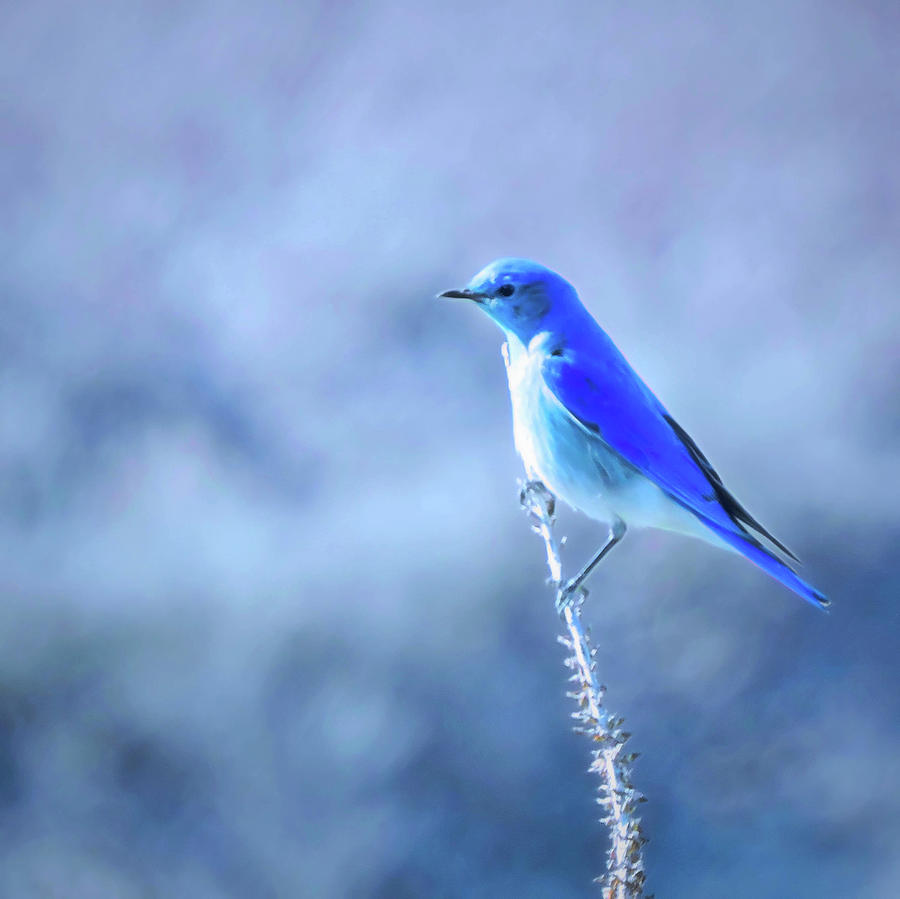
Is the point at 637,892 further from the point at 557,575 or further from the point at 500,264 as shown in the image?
the point at 500,264

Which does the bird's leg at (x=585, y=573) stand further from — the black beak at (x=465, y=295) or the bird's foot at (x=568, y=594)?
the black beak at (x=465, y=295)

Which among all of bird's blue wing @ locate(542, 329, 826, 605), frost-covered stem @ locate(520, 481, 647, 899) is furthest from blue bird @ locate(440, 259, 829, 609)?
frost-covered stem @ locate(520, 481, 647, 899)

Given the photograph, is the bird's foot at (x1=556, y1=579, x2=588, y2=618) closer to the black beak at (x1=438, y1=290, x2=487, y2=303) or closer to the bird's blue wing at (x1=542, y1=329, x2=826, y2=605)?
the bird's blue wing at (x1=542, y1=329, x2=826, y2=605)

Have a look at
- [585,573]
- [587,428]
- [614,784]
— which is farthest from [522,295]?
[614,784]

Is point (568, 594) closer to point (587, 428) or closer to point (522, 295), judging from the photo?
point (587, 428)

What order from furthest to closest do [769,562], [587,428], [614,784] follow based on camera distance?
[587,428], [769,562], [614,784]

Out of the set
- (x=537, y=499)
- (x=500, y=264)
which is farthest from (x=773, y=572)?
(x=500, y=264)
